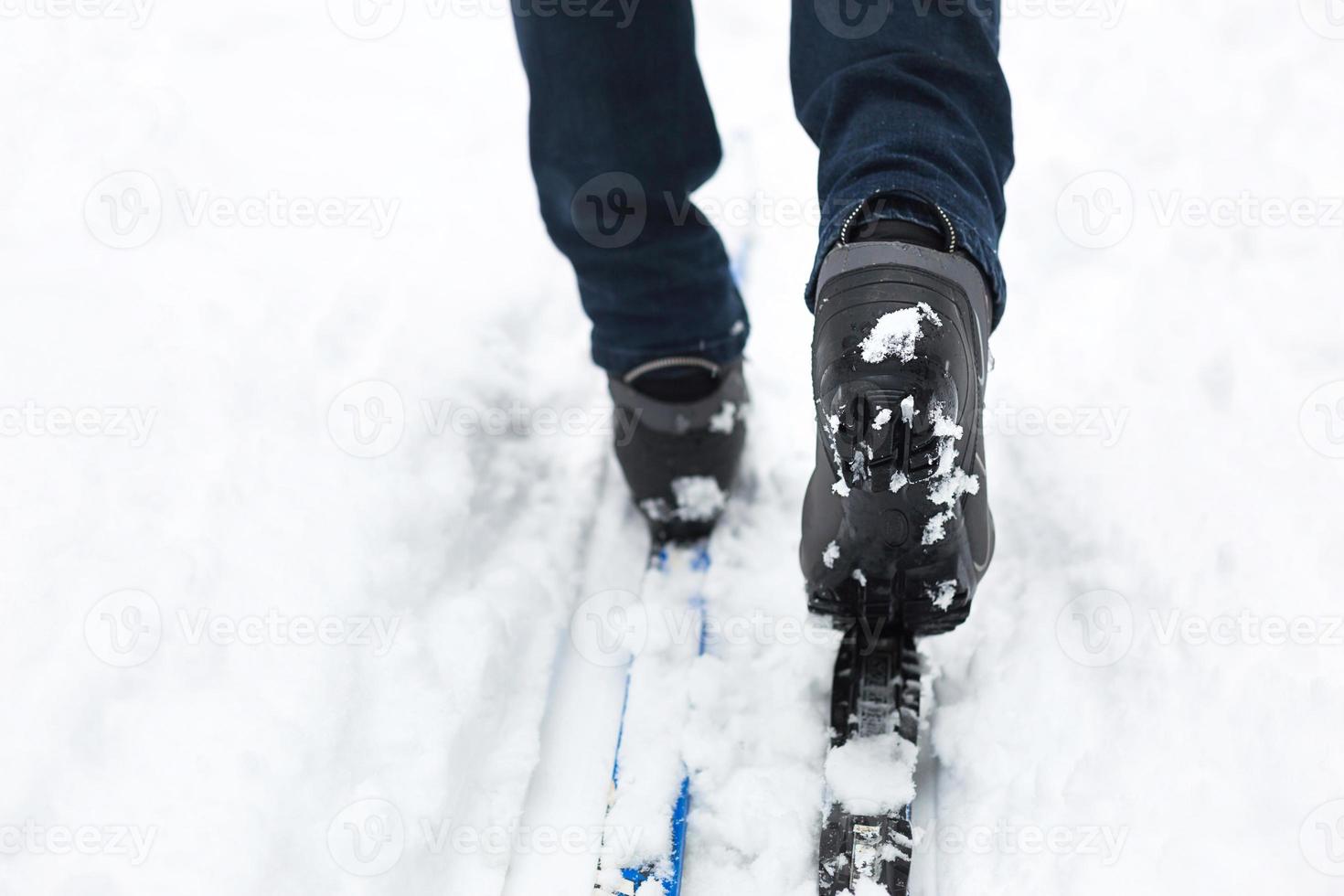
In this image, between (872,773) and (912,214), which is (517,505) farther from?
(912,214)

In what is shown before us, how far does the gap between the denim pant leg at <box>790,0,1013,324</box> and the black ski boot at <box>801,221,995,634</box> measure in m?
0.03

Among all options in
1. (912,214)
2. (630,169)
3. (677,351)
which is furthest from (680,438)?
(912,214)

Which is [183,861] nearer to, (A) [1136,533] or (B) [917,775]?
(B) [917,775]

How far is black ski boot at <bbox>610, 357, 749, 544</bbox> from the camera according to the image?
1389 millimetres

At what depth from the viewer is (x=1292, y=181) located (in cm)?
159

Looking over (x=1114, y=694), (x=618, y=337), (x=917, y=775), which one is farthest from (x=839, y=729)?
(x=618, y=337)

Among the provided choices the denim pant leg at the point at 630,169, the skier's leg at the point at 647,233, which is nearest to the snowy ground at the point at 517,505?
the skier's leg at the point at 647,233

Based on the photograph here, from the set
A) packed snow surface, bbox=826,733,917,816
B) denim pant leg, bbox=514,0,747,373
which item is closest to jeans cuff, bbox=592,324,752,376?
denim pant leg, bbox=514,0,747,373

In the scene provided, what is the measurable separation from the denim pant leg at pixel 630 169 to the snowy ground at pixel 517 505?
12.6 inches

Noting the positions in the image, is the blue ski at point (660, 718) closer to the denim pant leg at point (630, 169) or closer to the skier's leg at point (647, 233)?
the skier's leg at point (647, 233)

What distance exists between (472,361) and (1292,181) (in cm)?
136

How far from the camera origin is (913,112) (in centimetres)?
86

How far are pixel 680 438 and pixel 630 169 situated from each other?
0.39 m

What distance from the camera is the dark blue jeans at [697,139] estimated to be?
86 cm
